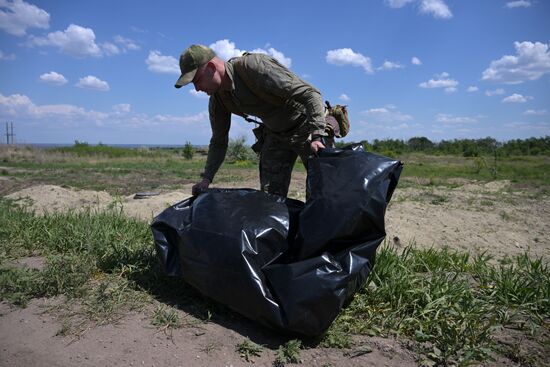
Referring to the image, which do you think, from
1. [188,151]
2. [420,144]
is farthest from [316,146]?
[420,144]

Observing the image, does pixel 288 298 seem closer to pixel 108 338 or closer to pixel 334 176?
pixel 334 176

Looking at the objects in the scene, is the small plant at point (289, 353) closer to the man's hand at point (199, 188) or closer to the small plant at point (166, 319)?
the small plant at point (166, 319)

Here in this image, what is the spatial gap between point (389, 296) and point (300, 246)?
66 centimetres

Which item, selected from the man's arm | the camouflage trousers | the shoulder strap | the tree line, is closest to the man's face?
the shoulder strap

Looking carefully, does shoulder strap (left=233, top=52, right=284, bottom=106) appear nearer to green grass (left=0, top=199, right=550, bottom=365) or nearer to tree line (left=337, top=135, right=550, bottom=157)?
green grass (left=0, top=199, right=550, bottom=365)

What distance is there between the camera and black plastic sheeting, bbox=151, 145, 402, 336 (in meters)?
2.00

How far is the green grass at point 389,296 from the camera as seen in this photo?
78.9 inches

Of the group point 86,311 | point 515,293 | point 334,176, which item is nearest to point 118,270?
point 86,311

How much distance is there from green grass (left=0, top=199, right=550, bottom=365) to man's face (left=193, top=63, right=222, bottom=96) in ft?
4.20

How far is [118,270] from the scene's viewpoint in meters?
2.87

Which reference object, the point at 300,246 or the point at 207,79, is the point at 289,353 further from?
the point at 207,79

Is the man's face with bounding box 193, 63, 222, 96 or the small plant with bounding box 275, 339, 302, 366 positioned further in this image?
the man's face with bounding box 193, 63, 222, 96

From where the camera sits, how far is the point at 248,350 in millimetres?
1998

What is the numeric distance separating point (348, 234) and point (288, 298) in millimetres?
442
